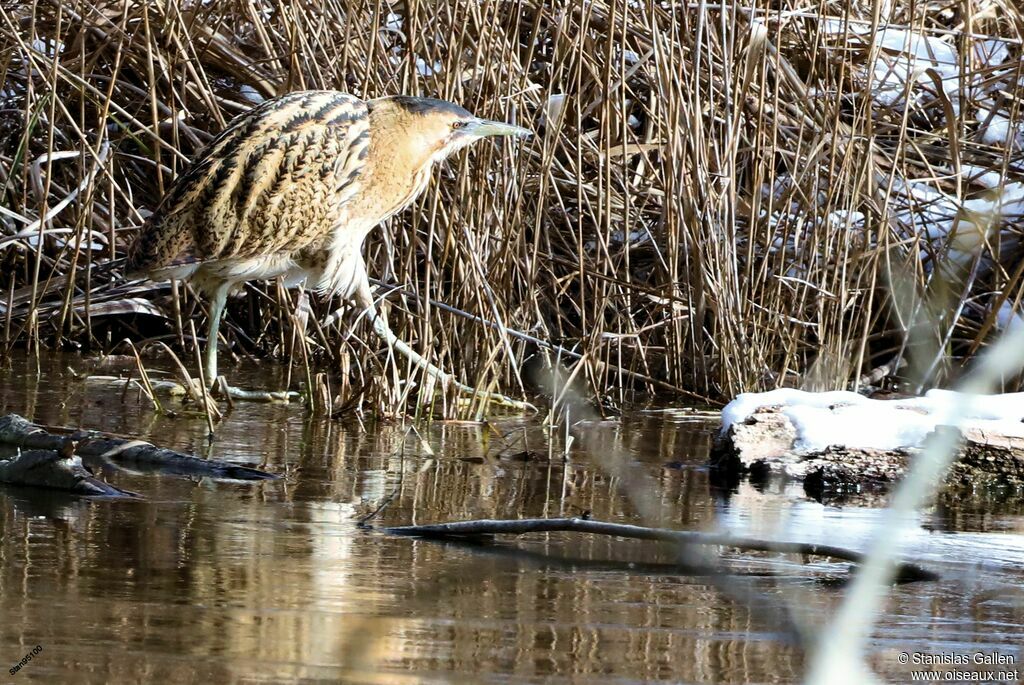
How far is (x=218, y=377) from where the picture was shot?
4305mm

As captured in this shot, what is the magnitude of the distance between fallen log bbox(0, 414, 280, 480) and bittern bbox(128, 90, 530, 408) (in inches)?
45.3

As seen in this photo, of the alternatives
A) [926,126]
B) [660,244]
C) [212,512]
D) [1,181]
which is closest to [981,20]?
[926,126]

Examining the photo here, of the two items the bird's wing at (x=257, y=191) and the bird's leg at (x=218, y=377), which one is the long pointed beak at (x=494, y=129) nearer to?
the bird's wing at (x=257, y=191)

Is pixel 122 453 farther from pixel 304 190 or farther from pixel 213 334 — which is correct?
pixel 304 190

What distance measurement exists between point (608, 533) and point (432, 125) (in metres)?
2.36

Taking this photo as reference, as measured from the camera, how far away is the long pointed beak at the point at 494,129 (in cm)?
416

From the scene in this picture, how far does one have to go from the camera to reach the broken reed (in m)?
4.43

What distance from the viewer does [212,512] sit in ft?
8.59

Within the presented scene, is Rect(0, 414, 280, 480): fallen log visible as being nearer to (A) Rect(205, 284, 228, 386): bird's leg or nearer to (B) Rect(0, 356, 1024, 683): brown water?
(B) Rect(0, 356, 1024, 683): brown water

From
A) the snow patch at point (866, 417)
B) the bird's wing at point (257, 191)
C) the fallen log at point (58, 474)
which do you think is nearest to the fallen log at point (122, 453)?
the fallen log at point (58, 474)

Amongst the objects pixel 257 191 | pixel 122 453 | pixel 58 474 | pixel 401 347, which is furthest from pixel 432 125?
pixel 58 474

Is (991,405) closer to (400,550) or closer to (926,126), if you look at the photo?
(400,550)

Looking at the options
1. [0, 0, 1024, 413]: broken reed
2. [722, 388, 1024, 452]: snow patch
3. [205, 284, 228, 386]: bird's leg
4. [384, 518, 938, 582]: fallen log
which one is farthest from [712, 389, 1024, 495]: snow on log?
[205, 284, 228, 386]: bird's leg

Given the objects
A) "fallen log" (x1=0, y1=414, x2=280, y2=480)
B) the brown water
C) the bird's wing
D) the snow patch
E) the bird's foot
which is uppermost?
the bird's wing
